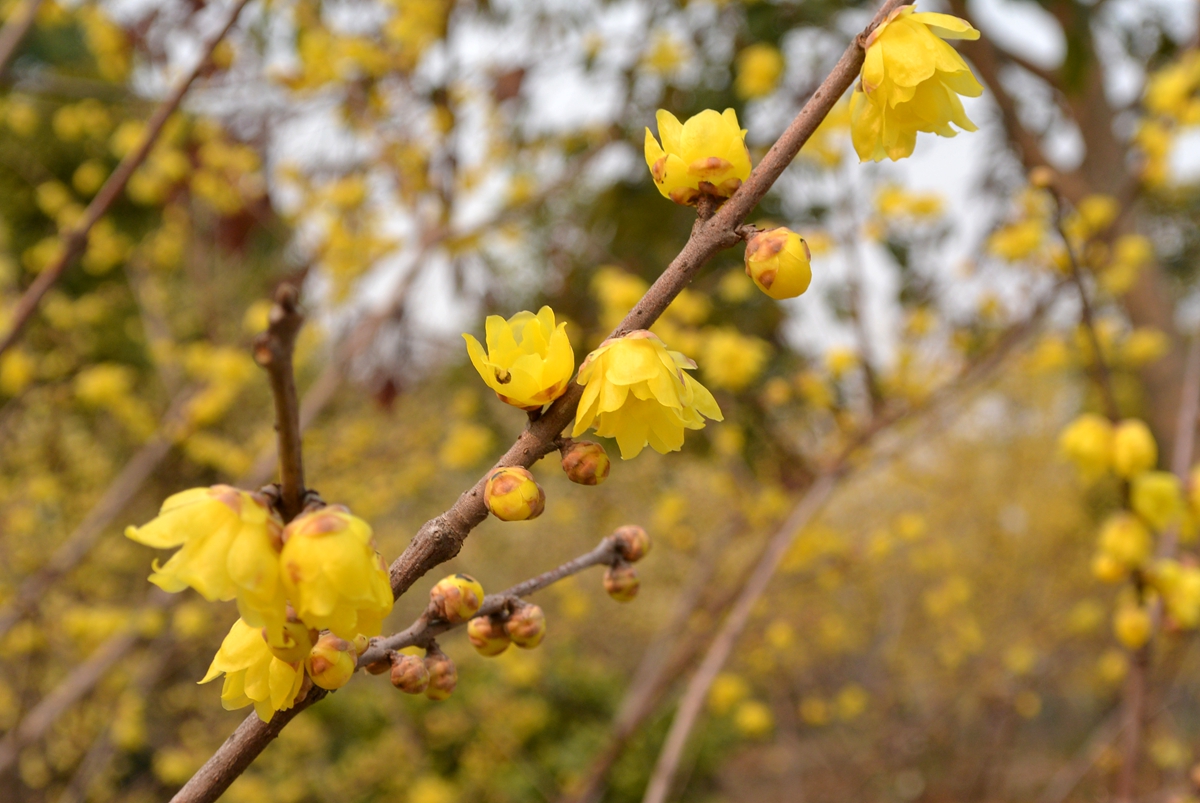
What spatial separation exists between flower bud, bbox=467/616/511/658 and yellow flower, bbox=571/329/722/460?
0.20m

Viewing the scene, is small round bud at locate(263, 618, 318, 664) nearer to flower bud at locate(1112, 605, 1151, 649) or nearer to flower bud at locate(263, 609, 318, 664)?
flower bud at locate(263, 609, 318, 664)

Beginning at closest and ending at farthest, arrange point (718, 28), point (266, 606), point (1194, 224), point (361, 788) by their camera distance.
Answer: point (266, 606)
point (718, 28)
point (361, 788)
point (1194, 224)

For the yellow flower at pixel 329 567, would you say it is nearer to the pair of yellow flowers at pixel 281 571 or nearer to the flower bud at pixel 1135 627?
the pair of yellow flowers at pixel 281 571

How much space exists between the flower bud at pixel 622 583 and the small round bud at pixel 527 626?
101mm

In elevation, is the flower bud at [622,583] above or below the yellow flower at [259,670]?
below

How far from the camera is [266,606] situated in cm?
47

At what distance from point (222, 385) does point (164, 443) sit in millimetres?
342

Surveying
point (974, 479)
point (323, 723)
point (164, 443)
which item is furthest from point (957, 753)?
point (164, 443)

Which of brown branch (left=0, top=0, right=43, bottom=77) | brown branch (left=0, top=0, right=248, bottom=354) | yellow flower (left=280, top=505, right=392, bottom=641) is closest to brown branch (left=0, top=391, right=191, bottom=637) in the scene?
brown branch (left=0, top=0, right=248, bottom=354)

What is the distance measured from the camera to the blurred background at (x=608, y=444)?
289cm

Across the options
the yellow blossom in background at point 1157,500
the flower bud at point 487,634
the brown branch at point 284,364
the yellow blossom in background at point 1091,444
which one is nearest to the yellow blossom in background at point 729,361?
the yellow blossom in background at point 1091,444

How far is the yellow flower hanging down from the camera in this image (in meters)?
0.58

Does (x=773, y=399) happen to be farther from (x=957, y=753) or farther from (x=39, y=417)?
(x=957, y=753)

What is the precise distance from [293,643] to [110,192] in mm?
1091
